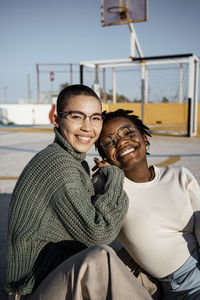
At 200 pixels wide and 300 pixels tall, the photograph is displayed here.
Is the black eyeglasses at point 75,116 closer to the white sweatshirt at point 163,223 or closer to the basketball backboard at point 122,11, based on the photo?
the white sweatshirt at point 163,223

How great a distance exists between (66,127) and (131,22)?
44.4 feet

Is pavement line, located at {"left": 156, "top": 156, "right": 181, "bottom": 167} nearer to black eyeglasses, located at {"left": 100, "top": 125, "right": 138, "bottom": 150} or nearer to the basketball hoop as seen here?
black eyeglasses, located at {"left": 100, "top": 125, "right": 138, "bottom": 150}

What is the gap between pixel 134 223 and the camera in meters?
1.80

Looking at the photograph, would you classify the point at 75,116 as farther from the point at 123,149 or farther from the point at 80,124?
the point at 123,149

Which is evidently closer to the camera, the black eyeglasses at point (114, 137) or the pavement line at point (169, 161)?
the black eyeglasses at point (114, 137)

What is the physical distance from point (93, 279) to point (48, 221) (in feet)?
1.25

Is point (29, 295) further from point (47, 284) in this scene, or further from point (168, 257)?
point (168, 257)

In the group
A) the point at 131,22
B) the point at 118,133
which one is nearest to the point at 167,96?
the point at 131,22

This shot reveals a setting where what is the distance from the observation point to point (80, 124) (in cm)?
175

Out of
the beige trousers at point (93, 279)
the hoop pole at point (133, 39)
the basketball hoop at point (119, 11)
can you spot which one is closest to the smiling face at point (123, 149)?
the beige trousers at point (93, 279)

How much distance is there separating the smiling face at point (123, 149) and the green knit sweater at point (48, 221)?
51 centimetres

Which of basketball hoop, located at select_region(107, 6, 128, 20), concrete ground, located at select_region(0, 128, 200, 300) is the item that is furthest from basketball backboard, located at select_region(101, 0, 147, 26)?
concrete ground, located at select_region(0, 128, 200, 300)

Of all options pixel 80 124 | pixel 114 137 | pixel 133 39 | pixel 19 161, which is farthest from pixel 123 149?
pixel 133 39

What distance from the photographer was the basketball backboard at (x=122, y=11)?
13789 millimetres
